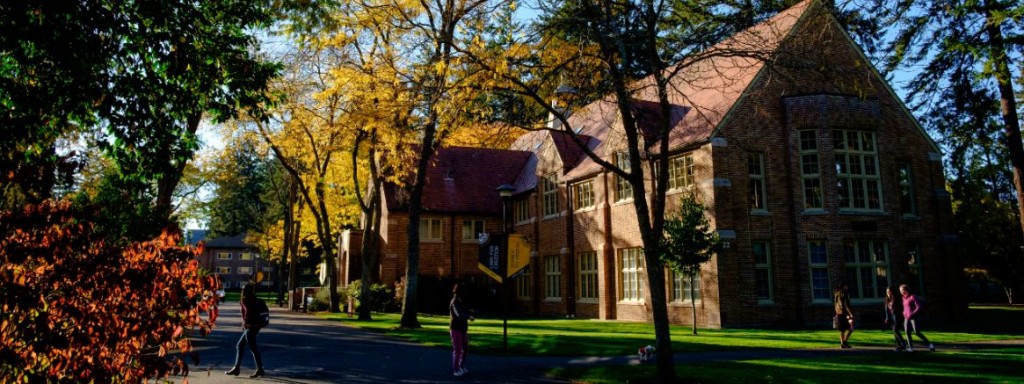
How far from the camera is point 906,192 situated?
25.1 meters

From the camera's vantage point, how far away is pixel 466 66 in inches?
484

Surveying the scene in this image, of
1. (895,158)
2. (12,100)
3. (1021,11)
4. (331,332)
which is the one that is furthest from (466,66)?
(895,158)

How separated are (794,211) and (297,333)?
17230 millimetres

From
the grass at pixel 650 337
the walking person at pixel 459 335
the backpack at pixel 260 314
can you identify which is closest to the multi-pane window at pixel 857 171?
the grass at pixel 650 337

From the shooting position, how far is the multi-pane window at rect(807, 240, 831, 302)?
2286 centimetres

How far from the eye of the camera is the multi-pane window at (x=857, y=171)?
23.8 meters

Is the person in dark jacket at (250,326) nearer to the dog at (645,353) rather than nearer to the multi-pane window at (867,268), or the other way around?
the dog at (645,353)

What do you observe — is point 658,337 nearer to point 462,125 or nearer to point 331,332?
point 462,125

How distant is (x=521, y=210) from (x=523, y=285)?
4.10 metres


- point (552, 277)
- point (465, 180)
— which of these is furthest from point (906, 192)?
point (465, 180)

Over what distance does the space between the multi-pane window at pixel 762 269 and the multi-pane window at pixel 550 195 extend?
36.9ft

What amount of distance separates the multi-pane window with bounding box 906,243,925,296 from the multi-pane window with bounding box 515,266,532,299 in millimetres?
17237

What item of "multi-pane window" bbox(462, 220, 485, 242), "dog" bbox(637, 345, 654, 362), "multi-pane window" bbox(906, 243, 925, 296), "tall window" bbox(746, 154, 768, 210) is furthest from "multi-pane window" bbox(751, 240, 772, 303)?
"multi-pane window" bbox(462, 220, 485, 242)

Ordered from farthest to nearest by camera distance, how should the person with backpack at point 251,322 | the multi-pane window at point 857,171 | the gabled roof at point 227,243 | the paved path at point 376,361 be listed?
the gabled roof at point 227,243, the multi-pane window at point 857,171, the person with backpack at point 251,322, the paved path at point 376,361
